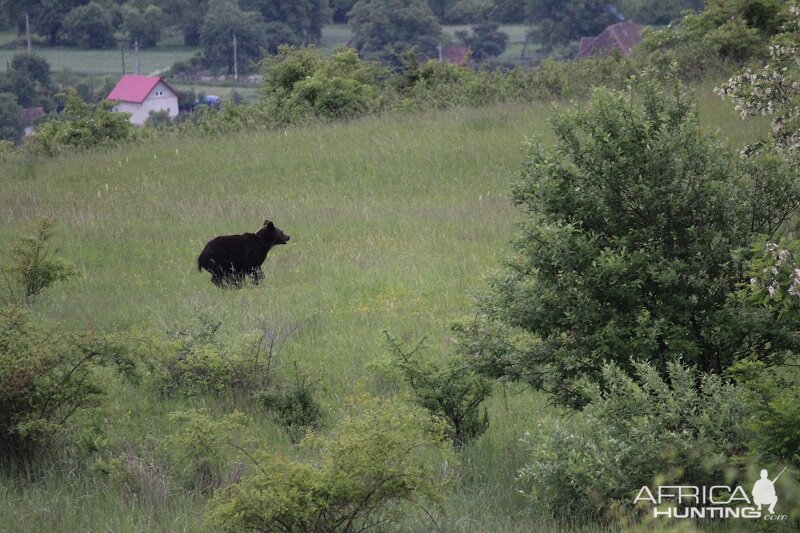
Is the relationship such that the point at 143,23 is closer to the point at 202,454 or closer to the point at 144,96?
the point at 144,96

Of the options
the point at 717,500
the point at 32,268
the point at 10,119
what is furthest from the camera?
the point at 10,119

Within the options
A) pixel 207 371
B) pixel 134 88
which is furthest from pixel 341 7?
pixel 207 371

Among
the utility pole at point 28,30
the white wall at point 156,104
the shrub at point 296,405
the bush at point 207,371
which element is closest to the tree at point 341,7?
the white wall at point 156,104

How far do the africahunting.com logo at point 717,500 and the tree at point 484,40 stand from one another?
56204mm

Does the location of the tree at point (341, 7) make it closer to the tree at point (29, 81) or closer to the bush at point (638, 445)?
the tree at point (29, 81)

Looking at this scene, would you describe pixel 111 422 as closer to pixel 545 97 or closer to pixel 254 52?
pixel 545 97

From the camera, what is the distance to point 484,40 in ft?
205

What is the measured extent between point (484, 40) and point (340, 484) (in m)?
58.9

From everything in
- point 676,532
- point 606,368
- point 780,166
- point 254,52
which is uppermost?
point 780,166

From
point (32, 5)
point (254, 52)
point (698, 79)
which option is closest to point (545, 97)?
point (698, 79)

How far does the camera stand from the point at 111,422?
8.99 metres

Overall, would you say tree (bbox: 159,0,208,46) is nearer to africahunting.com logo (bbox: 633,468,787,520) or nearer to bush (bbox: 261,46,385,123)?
bush (bbox: 261,46,385,123)

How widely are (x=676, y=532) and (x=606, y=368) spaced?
9.40 feet

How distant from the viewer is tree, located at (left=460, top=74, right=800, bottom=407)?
24.6 feet
